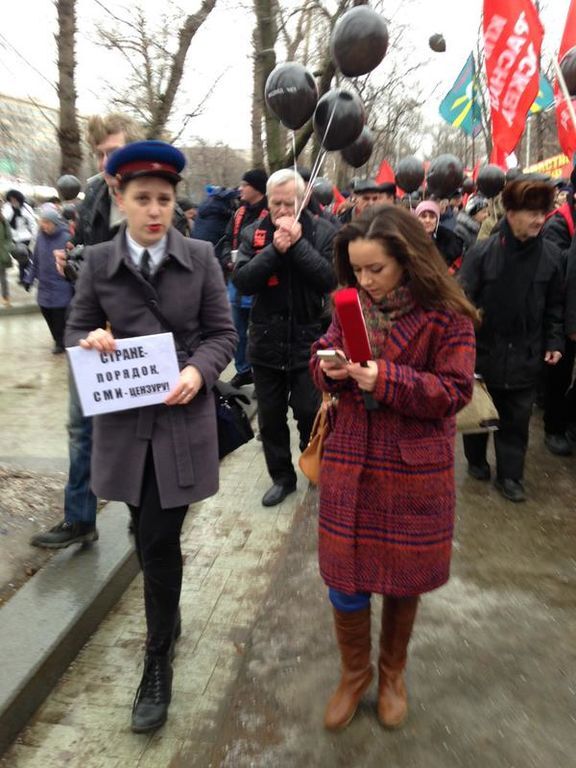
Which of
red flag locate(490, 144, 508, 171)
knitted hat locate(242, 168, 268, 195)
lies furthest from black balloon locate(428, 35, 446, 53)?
knitted hat locate(242, 168, 268, 195)

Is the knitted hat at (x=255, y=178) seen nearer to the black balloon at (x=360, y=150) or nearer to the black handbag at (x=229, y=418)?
the black balloon at (x=360, y=150)

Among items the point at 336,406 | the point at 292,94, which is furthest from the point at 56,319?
the point at 336,406

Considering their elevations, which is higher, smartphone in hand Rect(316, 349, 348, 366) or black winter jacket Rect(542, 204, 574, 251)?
black winter jacket Rect(542, 204, 574, 251)

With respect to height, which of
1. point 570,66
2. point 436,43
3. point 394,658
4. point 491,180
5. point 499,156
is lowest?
point 394,658

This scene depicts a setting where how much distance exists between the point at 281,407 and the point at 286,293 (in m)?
0.76

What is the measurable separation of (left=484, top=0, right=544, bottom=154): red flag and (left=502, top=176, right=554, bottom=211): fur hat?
1.76 metres

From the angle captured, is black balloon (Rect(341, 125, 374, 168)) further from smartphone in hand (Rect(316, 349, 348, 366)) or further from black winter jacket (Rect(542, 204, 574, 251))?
smartphone in hand (Rect(316, 349, 348, 366))

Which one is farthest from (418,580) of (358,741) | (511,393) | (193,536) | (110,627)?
(511,393)

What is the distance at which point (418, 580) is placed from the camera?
2146 mm

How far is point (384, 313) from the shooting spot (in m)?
2.14

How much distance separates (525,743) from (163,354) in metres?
1.85

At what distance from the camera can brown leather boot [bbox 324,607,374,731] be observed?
2299mm

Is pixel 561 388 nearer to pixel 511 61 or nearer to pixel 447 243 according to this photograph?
pixel 447 243

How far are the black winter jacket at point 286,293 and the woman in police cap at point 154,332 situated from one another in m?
1.51
